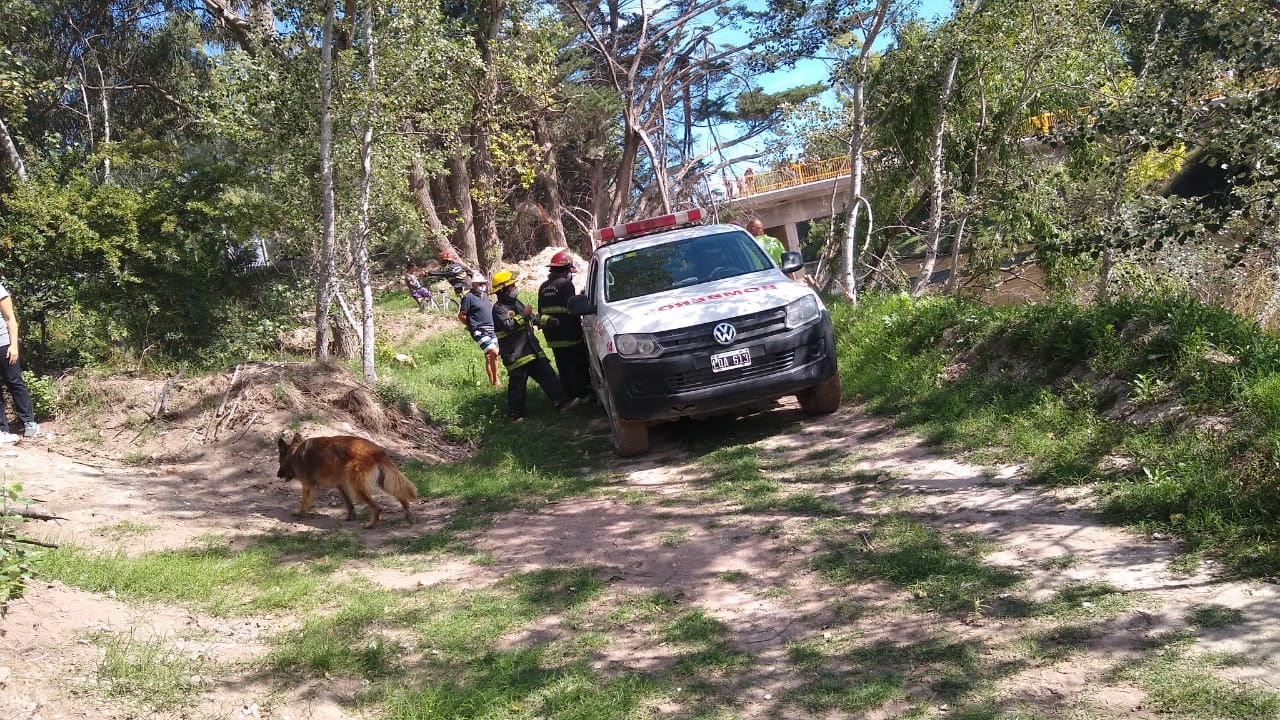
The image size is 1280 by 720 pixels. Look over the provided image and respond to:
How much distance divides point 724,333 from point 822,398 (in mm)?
1351

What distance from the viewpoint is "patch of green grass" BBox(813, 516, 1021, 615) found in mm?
4371

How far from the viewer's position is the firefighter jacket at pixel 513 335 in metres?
9.94

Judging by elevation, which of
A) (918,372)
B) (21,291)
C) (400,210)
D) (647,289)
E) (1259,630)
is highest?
(400,210)

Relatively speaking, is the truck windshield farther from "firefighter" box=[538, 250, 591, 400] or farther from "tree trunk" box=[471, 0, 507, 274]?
"tree trunk" box=[471, 0, 507, 274]

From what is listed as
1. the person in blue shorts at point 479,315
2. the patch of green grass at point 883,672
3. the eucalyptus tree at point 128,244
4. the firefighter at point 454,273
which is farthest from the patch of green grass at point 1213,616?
the firefighter at point 454,273

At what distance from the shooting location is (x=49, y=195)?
34.6ft

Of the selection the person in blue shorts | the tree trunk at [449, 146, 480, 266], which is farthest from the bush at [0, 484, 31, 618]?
the tree trunk at [449, 146, 480, 266]

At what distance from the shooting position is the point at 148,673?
12.0 ft

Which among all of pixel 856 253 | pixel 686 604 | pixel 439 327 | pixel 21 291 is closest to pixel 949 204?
pixel 856 253

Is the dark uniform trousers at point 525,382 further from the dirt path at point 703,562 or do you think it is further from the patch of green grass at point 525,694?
the patch of green grass at point 525,694

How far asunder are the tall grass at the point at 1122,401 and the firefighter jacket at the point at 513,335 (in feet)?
11.3

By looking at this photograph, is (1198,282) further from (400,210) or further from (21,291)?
(21,291)

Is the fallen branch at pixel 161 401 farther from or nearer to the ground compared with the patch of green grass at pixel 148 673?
farther from the ground

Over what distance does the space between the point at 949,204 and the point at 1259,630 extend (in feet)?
39.9
